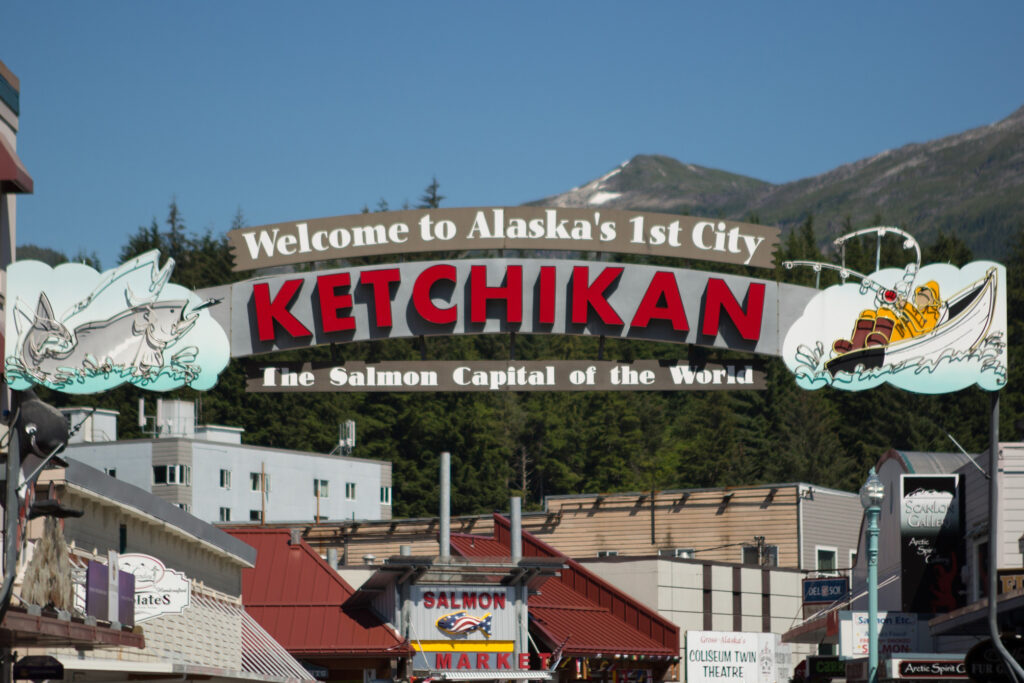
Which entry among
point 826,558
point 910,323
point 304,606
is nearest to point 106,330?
point 910,323

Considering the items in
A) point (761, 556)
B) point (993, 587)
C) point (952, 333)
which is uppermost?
point (952, 333)

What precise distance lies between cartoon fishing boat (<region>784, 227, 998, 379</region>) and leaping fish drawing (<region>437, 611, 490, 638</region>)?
11.6 metres

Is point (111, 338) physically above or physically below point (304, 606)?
above

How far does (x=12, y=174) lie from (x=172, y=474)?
198 ft

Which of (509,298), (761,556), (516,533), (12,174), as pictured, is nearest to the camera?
(12,174)

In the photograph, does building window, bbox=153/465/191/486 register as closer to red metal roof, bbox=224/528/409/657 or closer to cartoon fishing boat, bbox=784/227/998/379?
red metal roof, bbox=224/528/409/657

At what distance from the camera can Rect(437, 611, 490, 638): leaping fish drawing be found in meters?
35.0

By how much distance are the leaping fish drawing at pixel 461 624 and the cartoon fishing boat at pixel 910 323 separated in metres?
11.6

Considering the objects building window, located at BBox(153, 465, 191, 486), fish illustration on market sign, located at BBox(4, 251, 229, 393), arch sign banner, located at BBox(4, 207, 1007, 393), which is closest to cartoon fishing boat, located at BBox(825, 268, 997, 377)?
arch sign banner, located at BBox(4, 207, 1007, 393)

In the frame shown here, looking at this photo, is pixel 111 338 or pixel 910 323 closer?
pixel 111 338

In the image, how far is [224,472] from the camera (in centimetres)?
8525

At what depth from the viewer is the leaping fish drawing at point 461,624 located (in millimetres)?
34969

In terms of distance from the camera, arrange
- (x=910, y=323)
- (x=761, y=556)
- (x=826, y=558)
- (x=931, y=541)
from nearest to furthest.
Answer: (x=910, y=323) < (x=931, y=541) < (x=761, y=556) < (x=826, y=558)

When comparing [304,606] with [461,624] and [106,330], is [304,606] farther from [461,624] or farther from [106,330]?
[106,330]
